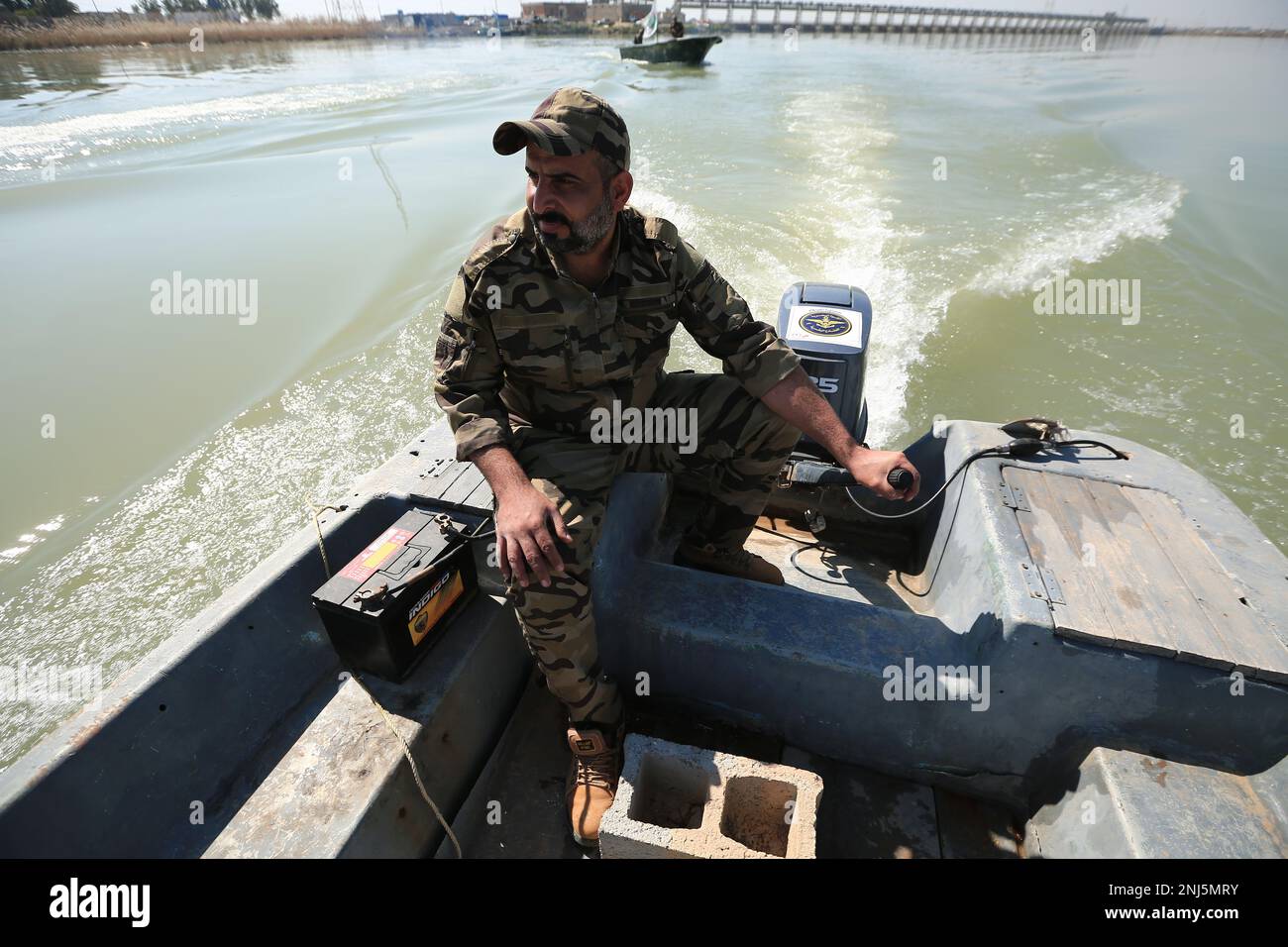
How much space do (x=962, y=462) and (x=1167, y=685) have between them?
942 millimetres

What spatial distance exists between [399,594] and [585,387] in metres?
0.92

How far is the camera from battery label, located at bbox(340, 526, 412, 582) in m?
1.86

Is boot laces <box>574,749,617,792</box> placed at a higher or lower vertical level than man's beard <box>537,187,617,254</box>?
lower

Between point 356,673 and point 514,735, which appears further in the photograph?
point 514,735

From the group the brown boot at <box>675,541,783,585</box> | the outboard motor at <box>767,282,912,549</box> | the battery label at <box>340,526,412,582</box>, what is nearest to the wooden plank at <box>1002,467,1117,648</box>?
the outboard motor at <box>767,282,912,549</box>

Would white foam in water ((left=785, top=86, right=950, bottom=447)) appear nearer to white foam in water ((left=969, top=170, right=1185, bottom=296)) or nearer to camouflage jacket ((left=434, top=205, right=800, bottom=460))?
white foam in water ((left=969, top=170, right=1185, bottom=296))

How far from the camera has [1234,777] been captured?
164 cm

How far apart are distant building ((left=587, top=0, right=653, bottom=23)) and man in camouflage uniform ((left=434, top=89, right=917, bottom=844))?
75653mm

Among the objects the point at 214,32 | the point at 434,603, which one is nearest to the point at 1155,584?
the point at 434,603

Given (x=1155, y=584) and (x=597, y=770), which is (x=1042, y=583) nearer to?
(x=1155, y=584)

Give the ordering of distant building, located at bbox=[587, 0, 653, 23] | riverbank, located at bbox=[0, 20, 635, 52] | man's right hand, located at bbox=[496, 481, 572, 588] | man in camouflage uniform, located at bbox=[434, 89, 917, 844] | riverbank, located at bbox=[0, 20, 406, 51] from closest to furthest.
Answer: man's right hand, located at bbox=[496, 481, 572, 588]
man in camouflage uniform, located at bbox=[434, 89, 917, 844]
riverbank, located at bbox=[0, 20, 406, 51]
riverbank, located at bbox=[0, 20, 635, 52]
distant building, located at bbox=[587, 0, 653, 23]

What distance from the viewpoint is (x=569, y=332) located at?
6.98 feet
